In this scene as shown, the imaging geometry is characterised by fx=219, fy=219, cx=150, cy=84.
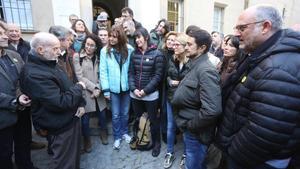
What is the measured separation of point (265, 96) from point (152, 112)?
85.4 inches

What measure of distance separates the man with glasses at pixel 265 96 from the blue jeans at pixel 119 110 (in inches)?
83.5

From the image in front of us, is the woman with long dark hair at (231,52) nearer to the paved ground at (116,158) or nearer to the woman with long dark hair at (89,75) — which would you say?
the paved ground at (116,158)

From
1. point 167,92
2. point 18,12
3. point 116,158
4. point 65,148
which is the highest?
point 18,12

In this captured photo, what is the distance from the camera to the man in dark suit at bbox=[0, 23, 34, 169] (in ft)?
7.57

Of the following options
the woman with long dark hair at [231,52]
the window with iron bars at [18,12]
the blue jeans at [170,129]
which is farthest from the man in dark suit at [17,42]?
the woman with long dark hair at [231,52]

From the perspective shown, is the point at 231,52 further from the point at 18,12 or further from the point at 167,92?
the point at 18,12

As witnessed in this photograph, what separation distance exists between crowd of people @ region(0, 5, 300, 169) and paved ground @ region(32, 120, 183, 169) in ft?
0.33

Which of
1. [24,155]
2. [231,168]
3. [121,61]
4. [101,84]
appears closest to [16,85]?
[24,155]

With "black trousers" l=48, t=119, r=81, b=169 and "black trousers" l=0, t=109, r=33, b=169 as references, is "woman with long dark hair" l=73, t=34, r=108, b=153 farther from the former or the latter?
"black trousers" l=48, t=119, r=81, b=169

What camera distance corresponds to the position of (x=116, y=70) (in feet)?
11.3

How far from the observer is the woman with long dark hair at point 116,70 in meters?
3.39

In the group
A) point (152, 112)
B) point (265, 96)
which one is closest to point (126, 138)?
point (152, 112)

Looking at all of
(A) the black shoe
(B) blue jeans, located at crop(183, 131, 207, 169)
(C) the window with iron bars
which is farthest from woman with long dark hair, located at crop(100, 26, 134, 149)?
(C) the window with iron bars

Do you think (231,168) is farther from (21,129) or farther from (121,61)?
(21,129)
